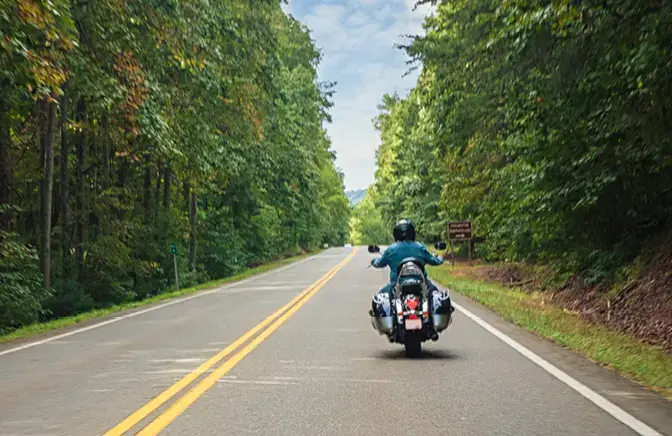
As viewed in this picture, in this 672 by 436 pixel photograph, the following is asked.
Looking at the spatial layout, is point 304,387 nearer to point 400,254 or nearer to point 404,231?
point 400,254

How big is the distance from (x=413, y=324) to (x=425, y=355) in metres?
0.65

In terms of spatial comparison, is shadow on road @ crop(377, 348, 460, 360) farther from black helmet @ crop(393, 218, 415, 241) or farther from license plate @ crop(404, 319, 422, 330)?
black helmet @ crop(393, 218, 415, 241)

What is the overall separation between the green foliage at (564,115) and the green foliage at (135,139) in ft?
22.2

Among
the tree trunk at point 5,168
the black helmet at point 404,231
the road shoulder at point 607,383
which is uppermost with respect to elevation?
the tree trunk at point 5,168

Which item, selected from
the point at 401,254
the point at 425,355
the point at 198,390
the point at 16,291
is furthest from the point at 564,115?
the point at 16,291

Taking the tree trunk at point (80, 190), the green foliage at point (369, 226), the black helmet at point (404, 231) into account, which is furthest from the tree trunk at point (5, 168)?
the green foliage at point (369, 226)

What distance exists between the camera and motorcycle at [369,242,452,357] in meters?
8.65

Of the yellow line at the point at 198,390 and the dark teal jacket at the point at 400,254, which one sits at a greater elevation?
the dark teal jacket at the point at 400,254

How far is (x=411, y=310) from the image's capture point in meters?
8.62

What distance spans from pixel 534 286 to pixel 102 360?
15.2 metres

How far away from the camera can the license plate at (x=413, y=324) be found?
865 cm

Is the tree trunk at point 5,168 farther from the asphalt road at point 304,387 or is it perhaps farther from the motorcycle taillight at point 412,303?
the motorcycle taillight at point 412,303

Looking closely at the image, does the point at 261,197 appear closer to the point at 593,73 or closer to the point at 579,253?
the point at 579,253

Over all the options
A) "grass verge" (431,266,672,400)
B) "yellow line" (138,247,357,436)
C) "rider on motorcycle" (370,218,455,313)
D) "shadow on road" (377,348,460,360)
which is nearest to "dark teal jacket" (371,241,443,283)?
"rider on motorcycle" (370,218,455,313)
